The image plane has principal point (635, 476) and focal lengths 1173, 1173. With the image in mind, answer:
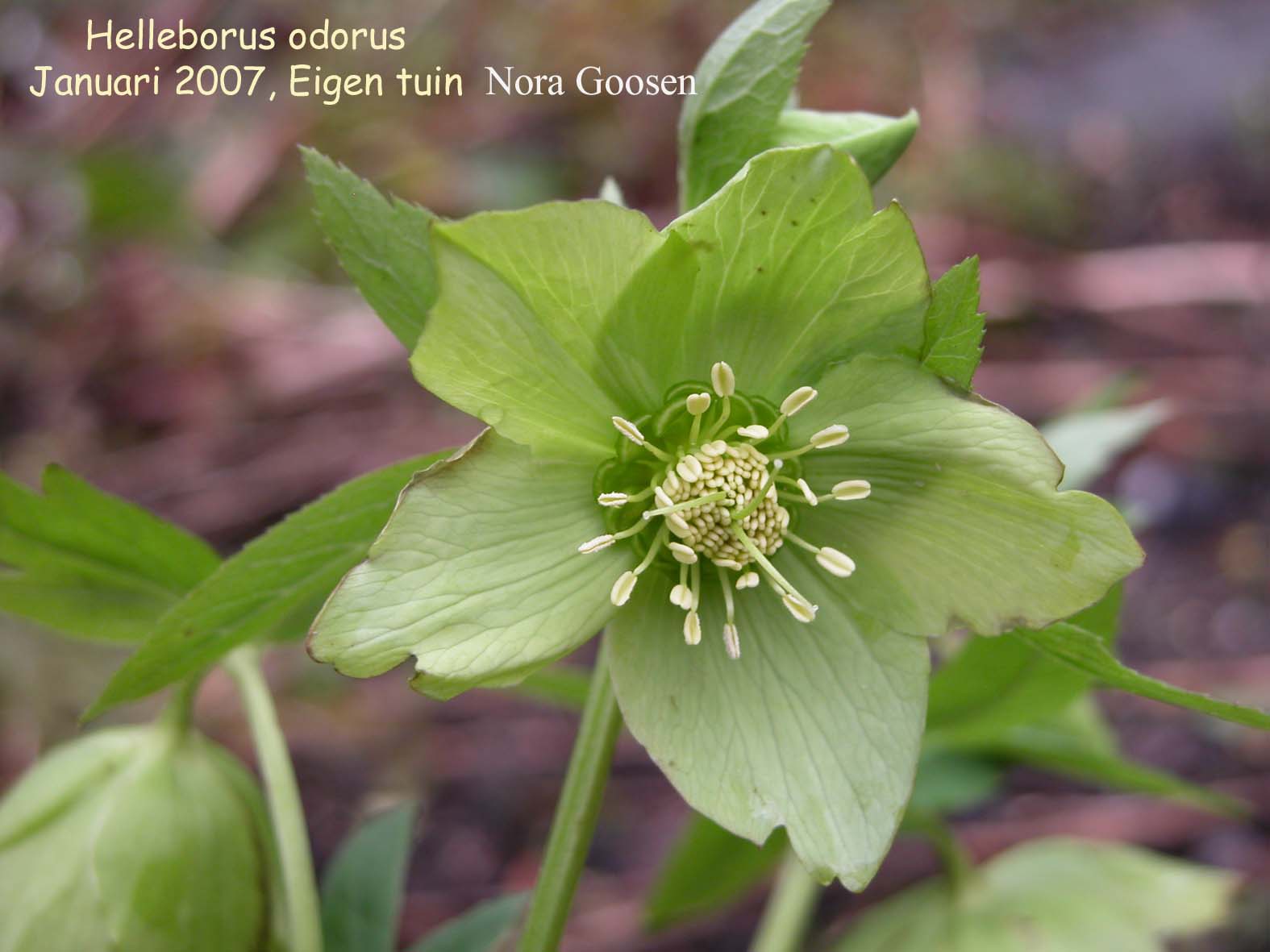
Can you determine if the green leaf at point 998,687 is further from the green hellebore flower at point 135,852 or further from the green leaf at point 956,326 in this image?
the green hellebore flower at point 135,852

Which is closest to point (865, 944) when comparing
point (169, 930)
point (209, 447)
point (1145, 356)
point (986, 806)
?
point (169, 930)

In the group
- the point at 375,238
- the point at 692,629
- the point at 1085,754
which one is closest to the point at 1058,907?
the point at 1085,754

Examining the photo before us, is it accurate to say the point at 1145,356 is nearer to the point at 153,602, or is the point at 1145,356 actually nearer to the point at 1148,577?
the point at 1148,577

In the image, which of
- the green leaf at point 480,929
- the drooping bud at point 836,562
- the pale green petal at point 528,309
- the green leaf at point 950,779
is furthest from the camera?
the green leaf at point 950,779

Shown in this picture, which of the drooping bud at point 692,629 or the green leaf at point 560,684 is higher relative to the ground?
the drooping bud at point 692,629

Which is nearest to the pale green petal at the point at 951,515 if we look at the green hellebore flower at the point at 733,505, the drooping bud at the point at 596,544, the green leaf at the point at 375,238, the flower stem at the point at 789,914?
the green hellebore flower at the point at 733,505

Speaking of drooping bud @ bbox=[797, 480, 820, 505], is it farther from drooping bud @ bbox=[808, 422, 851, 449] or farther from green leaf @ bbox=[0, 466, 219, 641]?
green leaf @ bbox=[0, 466, 219, 641]

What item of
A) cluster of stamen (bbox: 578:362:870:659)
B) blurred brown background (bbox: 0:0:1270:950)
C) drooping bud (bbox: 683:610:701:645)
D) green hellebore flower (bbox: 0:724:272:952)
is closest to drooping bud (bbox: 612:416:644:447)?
cluster of stamen (bbox: 578:362:870:659)
